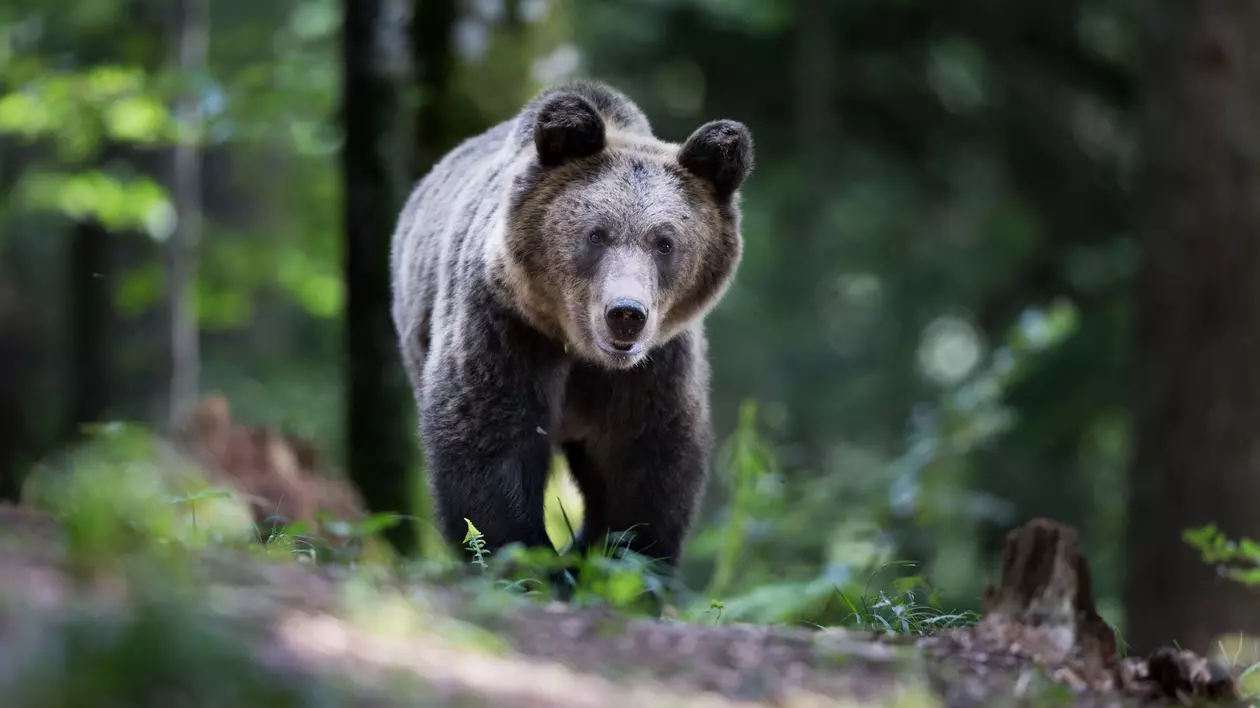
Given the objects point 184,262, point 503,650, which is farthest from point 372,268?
point 503,650

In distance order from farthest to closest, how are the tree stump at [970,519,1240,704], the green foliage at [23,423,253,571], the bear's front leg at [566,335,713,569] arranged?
1. the bear's front leg at [566,335,713,569]
2. the tree stump at [970,519,1240,704]
3. the green foliage at [23,423,253,571]

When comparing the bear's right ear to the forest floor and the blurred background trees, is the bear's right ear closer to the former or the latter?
the blurred background trees

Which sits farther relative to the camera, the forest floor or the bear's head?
the bear's head

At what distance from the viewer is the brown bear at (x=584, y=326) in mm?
5707

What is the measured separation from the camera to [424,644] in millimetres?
3145

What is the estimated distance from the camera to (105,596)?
2.93 meters

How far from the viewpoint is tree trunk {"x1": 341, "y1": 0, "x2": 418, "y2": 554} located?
8961 mm

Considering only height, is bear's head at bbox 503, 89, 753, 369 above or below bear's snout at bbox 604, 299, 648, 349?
above

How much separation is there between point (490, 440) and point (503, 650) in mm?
2474

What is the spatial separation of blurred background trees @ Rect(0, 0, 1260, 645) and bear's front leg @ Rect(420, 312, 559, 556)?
121cm

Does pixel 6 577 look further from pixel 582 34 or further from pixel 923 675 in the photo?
pixel 582 34

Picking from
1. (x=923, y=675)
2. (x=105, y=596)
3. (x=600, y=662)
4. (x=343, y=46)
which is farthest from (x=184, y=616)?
(x=343, y=46)

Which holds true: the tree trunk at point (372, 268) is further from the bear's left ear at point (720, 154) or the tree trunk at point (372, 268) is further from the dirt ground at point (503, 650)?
the dirt ground at point (503, 650)

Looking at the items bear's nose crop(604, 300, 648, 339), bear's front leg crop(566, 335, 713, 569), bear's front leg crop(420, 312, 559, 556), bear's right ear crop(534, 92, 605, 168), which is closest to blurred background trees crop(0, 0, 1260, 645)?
bear's front leg crop(566, 335, 713, 569)
